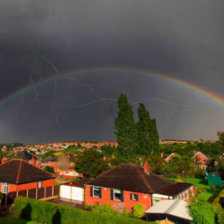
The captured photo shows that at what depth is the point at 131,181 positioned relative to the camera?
2238 cm

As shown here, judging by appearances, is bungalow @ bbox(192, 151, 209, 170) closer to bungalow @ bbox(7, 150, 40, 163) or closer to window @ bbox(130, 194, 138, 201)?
window @ bbox(130, 194, 138, 201)

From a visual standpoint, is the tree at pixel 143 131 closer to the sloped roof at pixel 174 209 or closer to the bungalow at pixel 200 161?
the bungalow at pixel 200 161

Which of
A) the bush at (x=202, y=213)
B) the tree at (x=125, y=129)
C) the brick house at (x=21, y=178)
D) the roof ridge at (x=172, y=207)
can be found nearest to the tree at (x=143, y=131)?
the tree at (x=125, y=129)

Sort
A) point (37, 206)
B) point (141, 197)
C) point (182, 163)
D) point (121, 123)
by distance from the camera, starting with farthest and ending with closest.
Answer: point (121, 123)
point (182, 163)
point (141, 197)
point (37, 206)

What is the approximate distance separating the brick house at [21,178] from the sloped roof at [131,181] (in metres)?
7.84

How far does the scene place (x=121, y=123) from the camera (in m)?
52.1

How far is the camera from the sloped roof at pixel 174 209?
13.7 metres

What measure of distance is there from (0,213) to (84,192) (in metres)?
9.54

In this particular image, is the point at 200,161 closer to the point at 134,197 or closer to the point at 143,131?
the point at 143,131

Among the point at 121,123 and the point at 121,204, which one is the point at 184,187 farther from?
the point at 121,123

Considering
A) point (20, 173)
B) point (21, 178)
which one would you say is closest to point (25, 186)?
point (21, 178)

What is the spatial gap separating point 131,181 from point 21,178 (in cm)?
1426

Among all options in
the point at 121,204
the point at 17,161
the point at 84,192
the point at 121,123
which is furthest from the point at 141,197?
the point at 121,123

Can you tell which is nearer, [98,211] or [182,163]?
[98,211]
